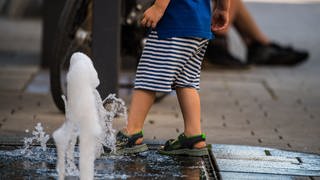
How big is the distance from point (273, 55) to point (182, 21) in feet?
18.3

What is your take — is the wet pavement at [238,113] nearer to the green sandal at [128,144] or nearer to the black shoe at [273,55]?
the black shoe at [273,55]

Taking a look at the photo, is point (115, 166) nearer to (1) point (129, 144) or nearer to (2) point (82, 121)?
(1) point (129, 144)

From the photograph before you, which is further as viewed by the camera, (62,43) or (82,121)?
(62,43)

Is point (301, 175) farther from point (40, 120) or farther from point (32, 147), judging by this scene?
point (40, 120)

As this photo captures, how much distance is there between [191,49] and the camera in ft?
17.5

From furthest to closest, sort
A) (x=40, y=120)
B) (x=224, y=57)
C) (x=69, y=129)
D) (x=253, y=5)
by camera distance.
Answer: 1. (x=253, y=5)
2. (x=224, y=57)
3. (x=40, y=120)
4. (x=69, y=129)

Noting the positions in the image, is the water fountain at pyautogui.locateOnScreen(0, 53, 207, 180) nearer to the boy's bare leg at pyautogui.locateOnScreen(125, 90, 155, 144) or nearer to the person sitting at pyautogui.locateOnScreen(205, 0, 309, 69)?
the boy's bare leg at pyautogui.locateOnScreen(125, 90, 155, 144)

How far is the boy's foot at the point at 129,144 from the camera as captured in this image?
5285 mm

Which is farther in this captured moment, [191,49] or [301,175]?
[191,49]

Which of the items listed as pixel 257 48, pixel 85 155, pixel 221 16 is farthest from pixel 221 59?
pixel 85 155

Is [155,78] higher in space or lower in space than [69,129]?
higher

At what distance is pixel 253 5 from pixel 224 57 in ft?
24.0

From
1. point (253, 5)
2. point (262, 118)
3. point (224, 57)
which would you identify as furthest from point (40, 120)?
point (253, 5)

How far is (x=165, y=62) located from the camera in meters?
5.32
